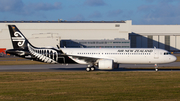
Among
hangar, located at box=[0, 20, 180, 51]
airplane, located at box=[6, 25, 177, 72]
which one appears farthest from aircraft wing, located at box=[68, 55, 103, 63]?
hangar, located at box=[0, 20, 180, 51]

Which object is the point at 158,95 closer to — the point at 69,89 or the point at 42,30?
the point at 69,89

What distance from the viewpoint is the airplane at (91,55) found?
113 feet

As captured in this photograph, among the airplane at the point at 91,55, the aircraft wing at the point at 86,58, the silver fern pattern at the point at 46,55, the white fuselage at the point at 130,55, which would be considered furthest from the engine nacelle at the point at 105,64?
the silver fern pattern at the point at 46,55

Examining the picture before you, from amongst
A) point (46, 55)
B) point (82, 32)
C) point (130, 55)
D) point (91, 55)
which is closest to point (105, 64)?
point (91, 55)

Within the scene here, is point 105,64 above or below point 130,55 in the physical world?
below

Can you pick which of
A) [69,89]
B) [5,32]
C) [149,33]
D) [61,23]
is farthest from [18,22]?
[69,89]

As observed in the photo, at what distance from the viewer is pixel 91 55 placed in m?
34.8

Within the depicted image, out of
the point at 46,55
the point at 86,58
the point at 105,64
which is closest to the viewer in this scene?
the point at 105,64

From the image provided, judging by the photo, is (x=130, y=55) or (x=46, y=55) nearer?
(x=130, y=55)

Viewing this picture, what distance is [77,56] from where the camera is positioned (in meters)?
34.2

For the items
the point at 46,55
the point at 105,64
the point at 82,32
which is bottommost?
the point at 105,64

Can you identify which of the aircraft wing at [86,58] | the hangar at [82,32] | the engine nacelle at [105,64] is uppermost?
the hangar at [82,32]

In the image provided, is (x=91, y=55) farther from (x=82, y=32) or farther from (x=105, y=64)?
(x=82, y=32)

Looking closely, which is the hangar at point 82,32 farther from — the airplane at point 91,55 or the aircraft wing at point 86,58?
the aircraft wing at point 86,58
